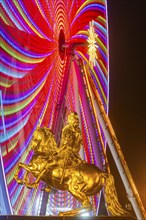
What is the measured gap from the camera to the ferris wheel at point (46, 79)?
150 inches

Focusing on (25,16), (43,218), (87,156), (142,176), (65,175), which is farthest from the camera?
(142,176)

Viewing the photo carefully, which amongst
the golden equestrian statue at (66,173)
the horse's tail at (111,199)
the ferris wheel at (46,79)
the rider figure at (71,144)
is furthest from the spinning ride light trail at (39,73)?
the horse's tail at (111,199)

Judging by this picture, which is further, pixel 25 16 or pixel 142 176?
pixel 142 176

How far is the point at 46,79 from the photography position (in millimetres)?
4855

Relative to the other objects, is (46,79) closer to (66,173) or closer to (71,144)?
(71,144)

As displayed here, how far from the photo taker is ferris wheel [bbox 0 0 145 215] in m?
3.81

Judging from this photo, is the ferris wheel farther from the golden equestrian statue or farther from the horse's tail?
the horse's tail

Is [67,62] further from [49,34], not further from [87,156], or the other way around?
[87,156]

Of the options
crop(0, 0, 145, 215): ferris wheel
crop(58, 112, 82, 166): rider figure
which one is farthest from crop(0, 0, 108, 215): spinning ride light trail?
crop(58, 112, 82, 166): rider figure

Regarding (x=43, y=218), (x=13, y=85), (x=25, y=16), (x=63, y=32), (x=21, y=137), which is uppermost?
(x=63, y=32)

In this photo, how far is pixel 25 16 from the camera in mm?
4238

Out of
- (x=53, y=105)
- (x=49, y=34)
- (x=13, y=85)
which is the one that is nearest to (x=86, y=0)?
(x=49, y=34)

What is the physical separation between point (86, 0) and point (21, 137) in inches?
114

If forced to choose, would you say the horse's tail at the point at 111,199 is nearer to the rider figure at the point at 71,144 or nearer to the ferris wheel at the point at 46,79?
the rider figure at the point at 71,144
